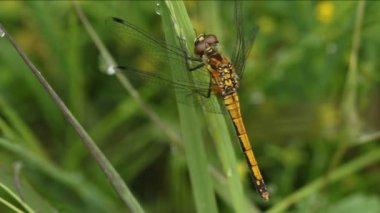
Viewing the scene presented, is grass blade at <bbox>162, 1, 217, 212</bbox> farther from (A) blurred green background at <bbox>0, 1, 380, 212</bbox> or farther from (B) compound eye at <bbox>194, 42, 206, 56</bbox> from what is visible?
(A) blurred green background at <bbox>0, 1, 380, 212</bbox>

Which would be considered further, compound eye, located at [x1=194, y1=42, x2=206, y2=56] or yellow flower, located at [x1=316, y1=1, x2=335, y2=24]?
yellow flower, located at [x1=316, y1=1, x2=335, y2=24]

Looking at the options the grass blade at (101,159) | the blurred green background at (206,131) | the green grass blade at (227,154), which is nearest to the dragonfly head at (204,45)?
the green grass blade at (227,154)

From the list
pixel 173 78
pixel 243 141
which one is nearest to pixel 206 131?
pixel 243 141

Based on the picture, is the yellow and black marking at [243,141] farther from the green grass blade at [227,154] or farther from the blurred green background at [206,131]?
the blurred green background at [206,131]

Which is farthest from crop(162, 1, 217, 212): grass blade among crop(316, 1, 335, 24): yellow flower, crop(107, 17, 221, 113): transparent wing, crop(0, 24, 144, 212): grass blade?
crop(316, 1, 335, 24): yellow flower

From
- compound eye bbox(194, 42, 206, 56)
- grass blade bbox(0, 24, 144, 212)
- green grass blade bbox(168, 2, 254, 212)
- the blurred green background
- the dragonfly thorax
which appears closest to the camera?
grass blade bbox(0, 24, 144, 212)

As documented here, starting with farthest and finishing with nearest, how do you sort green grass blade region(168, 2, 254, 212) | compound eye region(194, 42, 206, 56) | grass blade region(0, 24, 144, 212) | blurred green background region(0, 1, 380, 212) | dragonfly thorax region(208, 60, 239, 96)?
blurred green background region(0, 1, 380, 212) < dragonfly thorax region(208, 60, 239, 96) < compound eye region(194, 42, 206, 56) < green grass blade region(168, 2, 254, 212) < grass blade region(0, 24, 144, 212)

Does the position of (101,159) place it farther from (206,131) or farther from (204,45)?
(206,131)
